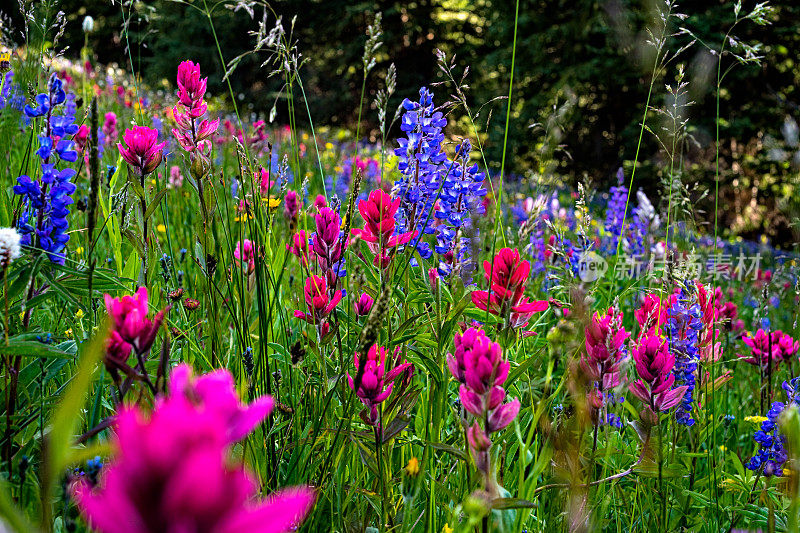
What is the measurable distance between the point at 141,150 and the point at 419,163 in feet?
2.29

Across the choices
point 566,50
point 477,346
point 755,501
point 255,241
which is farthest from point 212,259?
point 566,50

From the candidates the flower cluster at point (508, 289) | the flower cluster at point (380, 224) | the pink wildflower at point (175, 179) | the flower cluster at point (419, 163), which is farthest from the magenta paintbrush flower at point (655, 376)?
the pink wildflower at point (175, 179)

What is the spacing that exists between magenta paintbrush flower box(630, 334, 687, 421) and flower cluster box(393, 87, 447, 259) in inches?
25.3

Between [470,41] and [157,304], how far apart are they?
41.2 feet

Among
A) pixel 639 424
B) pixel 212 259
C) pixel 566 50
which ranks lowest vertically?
pixel 639 424

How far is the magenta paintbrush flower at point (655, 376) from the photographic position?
3.99 feet

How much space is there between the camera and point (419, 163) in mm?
1655

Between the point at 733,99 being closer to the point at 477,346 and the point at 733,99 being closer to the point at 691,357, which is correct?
the point at 691,357

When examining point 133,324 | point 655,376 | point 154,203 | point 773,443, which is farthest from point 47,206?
point 773,443

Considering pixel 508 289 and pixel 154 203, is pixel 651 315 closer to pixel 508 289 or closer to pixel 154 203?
pixel 508 289

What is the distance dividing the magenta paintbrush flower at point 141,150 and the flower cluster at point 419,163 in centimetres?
60

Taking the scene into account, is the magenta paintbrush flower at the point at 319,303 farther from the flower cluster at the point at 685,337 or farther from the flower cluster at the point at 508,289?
the flower cluster at the point at 685,337

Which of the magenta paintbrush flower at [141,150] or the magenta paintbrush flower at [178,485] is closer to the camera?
the magenta paintbrush flower at [178,485]

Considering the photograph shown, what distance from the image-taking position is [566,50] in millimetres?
10289
